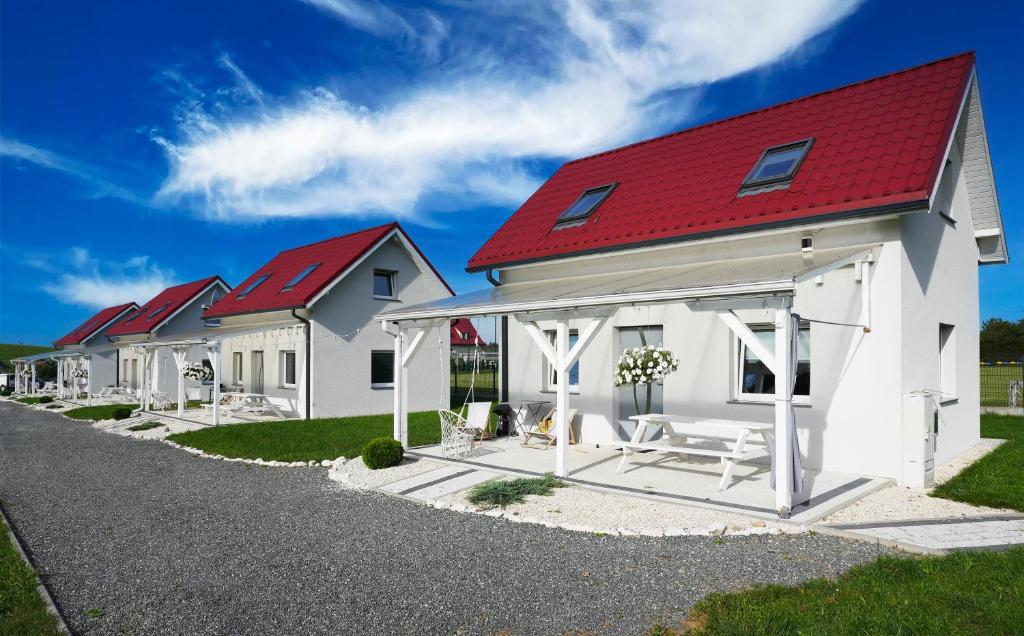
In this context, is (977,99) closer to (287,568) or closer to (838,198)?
(838,198)

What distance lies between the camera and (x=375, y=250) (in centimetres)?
1827

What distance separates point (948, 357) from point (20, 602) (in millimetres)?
12400

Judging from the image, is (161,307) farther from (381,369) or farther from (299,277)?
(381,369)

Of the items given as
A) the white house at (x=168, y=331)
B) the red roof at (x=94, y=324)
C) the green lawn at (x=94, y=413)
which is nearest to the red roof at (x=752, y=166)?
the green lawn at (x=94, y=413)

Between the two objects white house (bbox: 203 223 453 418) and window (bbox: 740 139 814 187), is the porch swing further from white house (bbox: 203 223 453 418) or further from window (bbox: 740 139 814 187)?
window (bbox: 740 139 814 187)

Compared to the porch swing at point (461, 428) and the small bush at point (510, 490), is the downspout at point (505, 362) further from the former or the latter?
the small bush at point (510, 490)


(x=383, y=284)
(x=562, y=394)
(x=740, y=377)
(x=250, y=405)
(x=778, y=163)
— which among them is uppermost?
(x=778, y=163)

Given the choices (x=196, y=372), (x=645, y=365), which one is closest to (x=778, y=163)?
(x=645, y=365)

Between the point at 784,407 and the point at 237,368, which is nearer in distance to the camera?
the point at 784,407

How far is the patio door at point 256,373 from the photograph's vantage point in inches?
758

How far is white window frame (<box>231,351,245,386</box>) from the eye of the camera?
20.0 m

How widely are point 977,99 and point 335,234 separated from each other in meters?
16.9

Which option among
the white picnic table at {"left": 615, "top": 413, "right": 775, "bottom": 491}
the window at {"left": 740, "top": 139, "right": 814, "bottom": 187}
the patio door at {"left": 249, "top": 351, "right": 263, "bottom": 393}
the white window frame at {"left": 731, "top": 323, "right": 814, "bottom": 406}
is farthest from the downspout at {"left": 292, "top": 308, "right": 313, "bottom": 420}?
the window at {"left": 740, "top": 139, "right": 814, "bottom": 187}

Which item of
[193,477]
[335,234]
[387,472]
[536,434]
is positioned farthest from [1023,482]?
[335,234]
